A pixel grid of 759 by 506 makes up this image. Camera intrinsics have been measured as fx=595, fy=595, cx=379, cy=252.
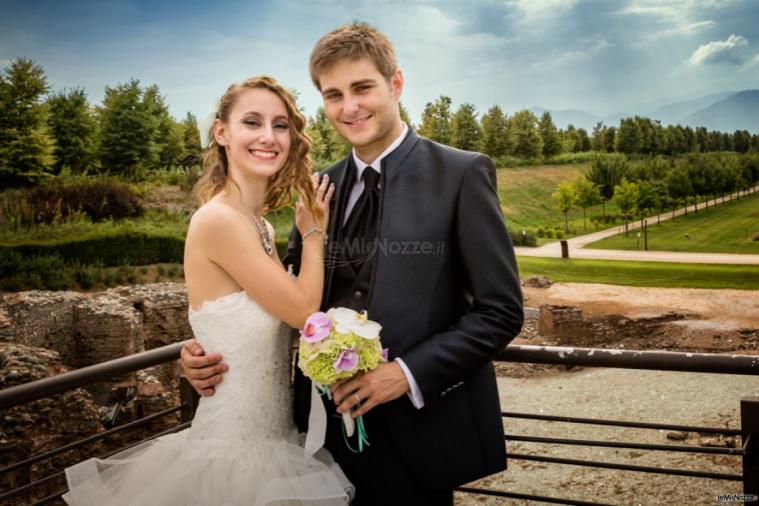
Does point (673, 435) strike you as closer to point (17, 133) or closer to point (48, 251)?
point (48, 251)

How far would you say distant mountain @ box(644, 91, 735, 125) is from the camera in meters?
19.8

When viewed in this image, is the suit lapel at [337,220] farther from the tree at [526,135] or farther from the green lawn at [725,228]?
the tree at [526,135]

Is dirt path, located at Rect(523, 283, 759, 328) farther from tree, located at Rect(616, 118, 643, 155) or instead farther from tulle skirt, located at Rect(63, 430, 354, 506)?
tulle skirt, located at Rect(63, 430, 354, 506)

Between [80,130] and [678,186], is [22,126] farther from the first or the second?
[678,186]

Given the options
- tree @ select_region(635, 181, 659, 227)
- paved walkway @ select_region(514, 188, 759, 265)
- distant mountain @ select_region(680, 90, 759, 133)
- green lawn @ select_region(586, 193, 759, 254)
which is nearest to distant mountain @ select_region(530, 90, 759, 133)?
distant mountain @ select_region(680, 90, 759, 133)

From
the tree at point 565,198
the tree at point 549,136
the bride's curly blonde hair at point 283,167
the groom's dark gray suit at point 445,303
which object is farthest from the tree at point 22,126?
the groom's dark gray suit at point 445,303

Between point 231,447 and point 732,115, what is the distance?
2150 centimetres

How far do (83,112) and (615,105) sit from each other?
2053cm

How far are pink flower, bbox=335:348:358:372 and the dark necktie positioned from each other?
15.9 inches

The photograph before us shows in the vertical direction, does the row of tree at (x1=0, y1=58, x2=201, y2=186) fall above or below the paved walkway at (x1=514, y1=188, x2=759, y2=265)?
above

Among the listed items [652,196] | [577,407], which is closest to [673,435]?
[577,407]

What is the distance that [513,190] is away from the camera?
21.8 meters

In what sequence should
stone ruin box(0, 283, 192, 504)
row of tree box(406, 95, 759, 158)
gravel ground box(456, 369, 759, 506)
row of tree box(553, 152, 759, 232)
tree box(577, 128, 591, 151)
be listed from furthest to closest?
tree box(577, 128, 591, 151) → row of tree box(406, 95, 759, 158) → row of tree box(553, 152, 759, 232) → gravel ground box(456, 369, 759, 506) → stone ruin box(0, 283, 192, 504)

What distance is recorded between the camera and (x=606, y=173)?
2048cm
